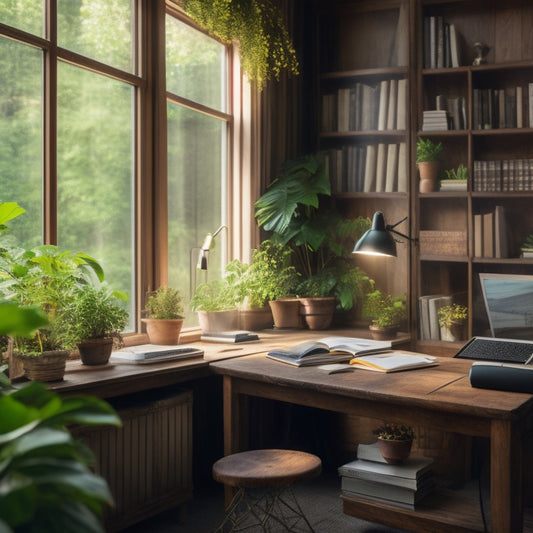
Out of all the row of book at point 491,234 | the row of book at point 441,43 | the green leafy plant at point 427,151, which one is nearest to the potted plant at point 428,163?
the green leafy plant at point 427,151

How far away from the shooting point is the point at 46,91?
2.87m

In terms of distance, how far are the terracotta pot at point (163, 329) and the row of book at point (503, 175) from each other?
2.09 meters

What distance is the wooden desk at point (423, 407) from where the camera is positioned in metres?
2.07

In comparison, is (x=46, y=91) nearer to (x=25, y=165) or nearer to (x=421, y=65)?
(x=25, y=165)

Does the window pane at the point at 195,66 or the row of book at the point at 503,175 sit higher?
the window pane at the point at 195,66

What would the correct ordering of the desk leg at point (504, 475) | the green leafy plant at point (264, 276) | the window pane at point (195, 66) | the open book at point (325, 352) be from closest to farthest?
the desk leg at point (504, 475)
the open book at point (325, 352)
the window pane at point (195, 66)
the green leafy plant at point (264, 276)

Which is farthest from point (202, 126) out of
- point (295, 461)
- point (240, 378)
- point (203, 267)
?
point (295, 461)

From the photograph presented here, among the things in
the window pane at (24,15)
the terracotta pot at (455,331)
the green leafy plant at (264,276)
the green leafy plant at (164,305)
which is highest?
the window pane at (24,15)

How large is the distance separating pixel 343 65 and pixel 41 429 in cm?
434

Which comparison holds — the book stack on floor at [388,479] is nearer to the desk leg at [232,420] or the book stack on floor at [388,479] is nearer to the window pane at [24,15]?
the desk leg at [232,420]

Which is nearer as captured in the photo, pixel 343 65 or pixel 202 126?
pixel 202 126

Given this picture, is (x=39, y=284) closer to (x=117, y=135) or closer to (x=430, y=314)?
(x=117, y=135)

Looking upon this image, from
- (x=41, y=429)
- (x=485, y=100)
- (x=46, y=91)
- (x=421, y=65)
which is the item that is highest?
(x=421, y=65)

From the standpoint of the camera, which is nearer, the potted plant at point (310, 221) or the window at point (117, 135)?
the window at point (117, 135)
